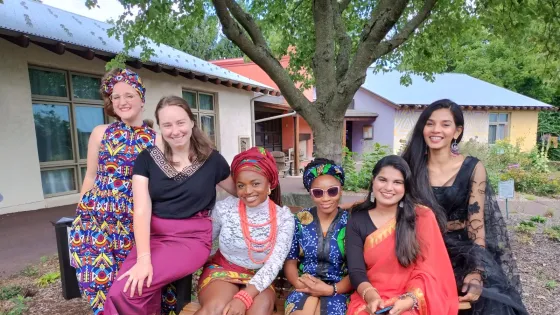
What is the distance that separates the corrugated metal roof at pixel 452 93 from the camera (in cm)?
1723

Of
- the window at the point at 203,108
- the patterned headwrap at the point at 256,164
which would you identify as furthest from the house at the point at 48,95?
the patterned headwrap at the point at 256,164

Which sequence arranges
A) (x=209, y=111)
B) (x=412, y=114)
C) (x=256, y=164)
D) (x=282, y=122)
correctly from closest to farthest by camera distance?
(x=256, y=164) → (x=209, y=111) → (x=282, y=122) → (x=412, y=114)

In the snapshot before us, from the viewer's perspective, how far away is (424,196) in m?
2.08

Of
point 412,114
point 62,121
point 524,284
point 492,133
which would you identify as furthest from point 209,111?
point 492,133

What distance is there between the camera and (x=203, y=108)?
32.0 ft

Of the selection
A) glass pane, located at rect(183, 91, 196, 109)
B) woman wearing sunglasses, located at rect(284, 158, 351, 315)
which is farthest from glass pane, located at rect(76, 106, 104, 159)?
woman wearing sunglasses, located at rect(284, 158, 351, 315)

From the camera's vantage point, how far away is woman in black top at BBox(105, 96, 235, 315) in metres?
1.75

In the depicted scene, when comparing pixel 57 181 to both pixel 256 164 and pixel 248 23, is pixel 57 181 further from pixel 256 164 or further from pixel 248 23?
pixel 256 164

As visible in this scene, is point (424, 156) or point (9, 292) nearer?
point (424, 156)

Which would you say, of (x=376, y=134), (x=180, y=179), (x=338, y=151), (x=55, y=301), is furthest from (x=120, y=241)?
(x=376, y=134)

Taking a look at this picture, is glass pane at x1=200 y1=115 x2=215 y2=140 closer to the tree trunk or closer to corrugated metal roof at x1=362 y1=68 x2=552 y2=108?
the tree trunk

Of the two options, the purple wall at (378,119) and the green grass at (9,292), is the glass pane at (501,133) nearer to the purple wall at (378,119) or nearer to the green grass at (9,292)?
the purple wall at (378,119)

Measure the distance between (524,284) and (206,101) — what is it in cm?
859

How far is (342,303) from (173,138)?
134cm
